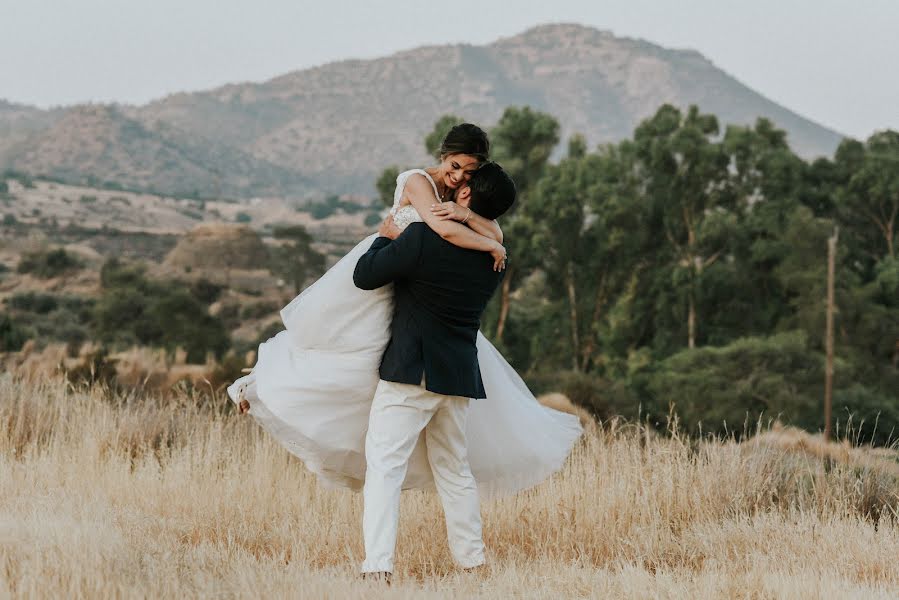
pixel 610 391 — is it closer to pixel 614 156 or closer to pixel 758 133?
pixel 614 156

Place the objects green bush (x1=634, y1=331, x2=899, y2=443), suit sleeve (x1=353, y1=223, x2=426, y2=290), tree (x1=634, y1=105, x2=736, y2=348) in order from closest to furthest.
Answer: suit sleeve (x1=353, y1=223, x2=426, y2=290) < green bush (x1=634, y1=331, x2=899, y2=443) < tree (x1=634, y1=105, x2=736, y2=348)

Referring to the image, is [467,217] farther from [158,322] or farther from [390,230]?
[158,322]

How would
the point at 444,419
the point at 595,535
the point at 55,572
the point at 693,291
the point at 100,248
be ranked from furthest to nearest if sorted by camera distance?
the point at 100,248 < the point at 693,291 < the point at 595,535 < the point at 444,419 < the point at 55,572

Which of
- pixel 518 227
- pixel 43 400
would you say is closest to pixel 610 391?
pixel 518 227

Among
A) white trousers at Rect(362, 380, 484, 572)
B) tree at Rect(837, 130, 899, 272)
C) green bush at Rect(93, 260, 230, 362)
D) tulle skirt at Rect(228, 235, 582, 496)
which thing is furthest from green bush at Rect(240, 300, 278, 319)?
white trousers at Rect(362, 380, 484, 572)

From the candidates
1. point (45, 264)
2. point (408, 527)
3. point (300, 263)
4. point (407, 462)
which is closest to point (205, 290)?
point (300, 263)

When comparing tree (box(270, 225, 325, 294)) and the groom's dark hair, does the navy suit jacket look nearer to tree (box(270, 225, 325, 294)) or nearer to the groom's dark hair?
the groom's dark hair

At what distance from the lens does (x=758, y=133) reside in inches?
1939

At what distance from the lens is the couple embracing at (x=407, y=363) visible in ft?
14.4

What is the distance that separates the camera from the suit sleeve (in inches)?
170

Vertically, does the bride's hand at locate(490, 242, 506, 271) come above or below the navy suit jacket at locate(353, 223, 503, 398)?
above

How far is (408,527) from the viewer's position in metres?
5.62

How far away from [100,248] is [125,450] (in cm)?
9160

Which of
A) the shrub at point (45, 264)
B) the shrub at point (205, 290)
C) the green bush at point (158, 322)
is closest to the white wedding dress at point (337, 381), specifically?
the green bush at point (158, 322)
